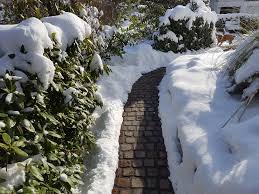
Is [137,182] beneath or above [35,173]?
beneath

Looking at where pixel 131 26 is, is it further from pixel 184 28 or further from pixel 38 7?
pixel 38 7

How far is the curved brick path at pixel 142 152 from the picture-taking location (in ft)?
11.3

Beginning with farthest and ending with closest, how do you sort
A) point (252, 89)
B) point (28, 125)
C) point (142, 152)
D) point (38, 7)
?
point (38, 7)
point (142, 152)
point (252, 89)
point (28, 125)

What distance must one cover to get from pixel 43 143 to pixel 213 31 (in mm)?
8094

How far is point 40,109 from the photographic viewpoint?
292 cm

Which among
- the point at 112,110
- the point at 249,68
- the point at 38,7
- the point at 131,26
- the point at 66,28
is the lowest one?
the point at 131,26

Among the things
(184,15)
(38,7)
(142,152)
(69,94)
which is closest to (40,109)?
(69,94)

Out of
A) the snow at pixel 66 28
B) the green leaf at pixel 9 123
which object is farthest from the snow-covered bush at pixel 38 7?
the green leaf at pixel 9 123

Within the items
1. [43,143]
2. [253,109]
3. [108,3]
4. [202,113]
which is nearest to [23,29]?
[43,143]

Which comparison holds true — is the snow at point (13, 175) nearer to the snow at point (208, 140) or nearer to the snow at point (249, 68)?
the snow at point (208, 140)

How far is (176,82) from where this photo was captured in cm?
504

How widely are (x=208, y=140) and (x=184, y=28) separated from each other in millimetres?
6595

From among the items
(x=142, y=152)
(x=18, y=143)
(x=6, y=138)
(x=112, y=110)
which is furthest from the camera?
(x=112, y=110)

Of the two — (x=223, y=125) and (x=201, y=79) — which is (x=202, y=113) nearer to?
(x=223, y=125)
